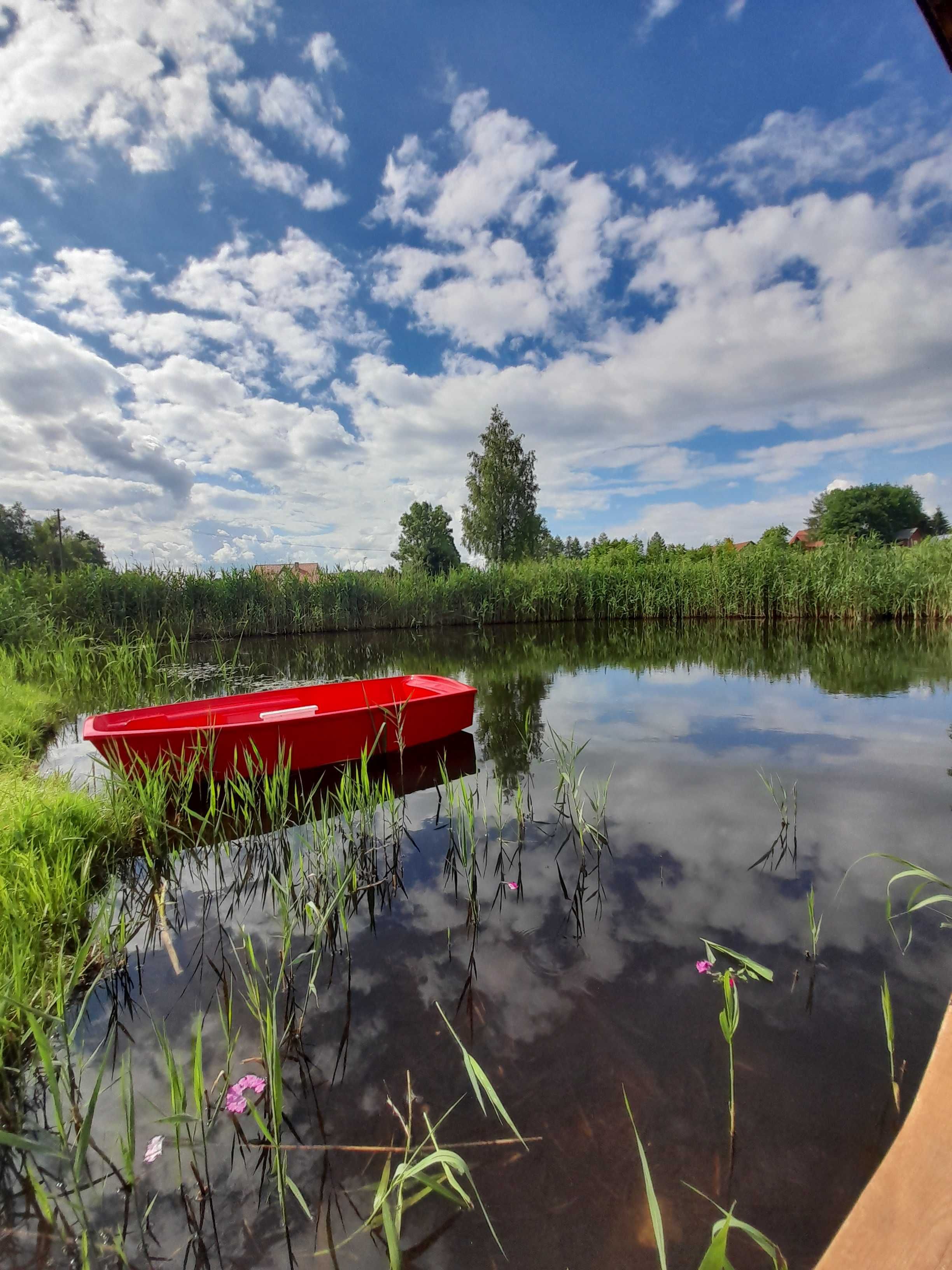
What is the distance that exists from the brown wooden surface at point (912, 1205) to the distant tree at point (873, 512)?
6407 centimetres

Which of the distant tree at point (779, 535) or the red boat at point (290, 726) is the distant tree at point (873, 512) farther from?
the red boat at point (290, 726)

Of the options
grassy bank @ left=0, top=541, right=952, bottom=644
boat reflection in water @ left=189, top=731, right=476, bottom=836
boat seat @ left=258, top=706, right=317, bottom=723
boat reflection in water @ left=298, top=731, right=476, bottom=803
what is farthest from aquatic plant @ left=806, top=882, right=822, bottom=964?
grassy bank @ left=0, top=541, right=952, bottom=644

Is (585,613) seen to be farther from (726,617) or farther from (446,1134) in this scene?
(446,1134)

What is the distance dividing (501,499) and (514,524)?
1724 millimetres

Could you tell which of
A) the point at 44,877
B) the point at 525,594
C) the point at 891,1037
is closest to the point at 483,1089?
the point at 891,1037

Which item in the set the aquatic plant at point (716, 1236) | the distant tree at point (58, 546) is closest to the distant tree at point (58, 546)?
the distant tree at point (58, 546)

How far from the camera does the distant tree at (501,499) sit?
3372 cm

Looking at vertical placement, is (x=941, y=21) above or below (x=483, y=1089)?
above

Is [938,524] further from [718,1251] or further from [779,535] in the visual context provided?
[718,1251]

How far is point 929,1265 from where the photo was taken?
0.84 metres

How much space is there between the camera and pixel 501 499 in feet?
110

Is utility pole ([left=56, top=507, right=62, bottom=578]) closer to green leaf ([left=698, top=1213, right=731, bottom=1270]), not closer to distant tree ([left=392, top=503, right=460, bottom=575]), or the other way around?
distant tree ([left=392, top=503, right=460, bottom=575])

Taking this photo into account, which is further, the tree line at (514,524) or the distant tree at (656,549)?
the tree line at (514,524)

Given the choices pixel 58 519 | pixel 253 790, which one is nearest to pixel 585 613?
pixel 253 790
